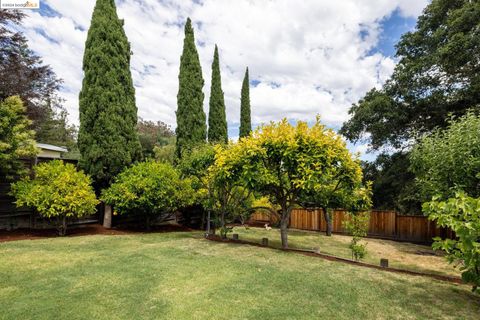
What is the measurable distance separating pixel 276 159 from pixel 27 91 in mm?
12492

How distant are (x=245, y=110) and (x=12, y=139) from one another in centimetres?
1502

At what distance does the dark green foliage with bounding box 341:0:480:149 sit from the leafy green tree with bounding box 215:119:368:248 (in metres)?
5.90

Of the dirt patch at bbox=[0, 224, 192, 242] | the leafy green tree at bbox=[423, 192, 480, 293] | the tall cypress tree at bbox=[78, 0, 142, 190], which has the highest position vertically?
the tall cypress tree at bbox=[78, 0, 142, 190]

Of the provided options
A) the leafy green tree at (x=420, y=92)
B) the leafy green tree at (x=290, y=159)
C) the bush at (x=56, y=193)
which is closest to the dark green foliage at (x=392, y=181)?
the leafy green tree at (x=420, y=92)

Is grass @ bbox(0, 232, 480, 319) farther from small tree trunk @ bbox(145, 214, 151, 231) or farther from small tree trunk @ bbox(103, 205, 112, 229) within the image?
small tree trunk @ bbox(145, 214, 151, 231)

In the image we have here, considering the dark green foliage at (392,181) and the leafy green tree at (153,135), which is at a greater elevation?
the leafy green tree at (153,135)

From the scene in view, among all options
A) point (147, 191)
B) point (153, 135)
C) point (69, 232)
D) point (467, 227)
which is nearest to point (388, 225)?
point (467, 227)

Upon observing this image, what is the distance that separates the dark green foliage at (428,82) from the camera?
9805mm

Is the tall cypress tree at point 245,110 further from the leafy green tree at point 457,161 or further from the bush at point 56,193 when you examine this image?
the leafy green tree at point 457,161

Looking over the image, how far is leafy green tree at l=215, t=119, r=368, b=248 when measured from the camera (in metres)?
6.31

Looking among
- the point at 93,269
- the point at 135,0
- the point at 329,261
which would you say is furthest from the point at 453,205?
the point at 135,0

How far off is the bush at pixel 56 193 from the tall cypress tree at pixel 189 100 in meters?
5.07

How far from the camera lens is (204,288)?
389cm

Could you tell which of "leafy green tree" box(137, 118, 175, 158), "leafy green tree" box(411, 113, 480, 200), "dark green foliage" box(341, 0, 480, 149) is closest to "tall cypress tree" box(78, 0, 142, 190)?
"leafy green tree" box(411, 113, 480, 200)
